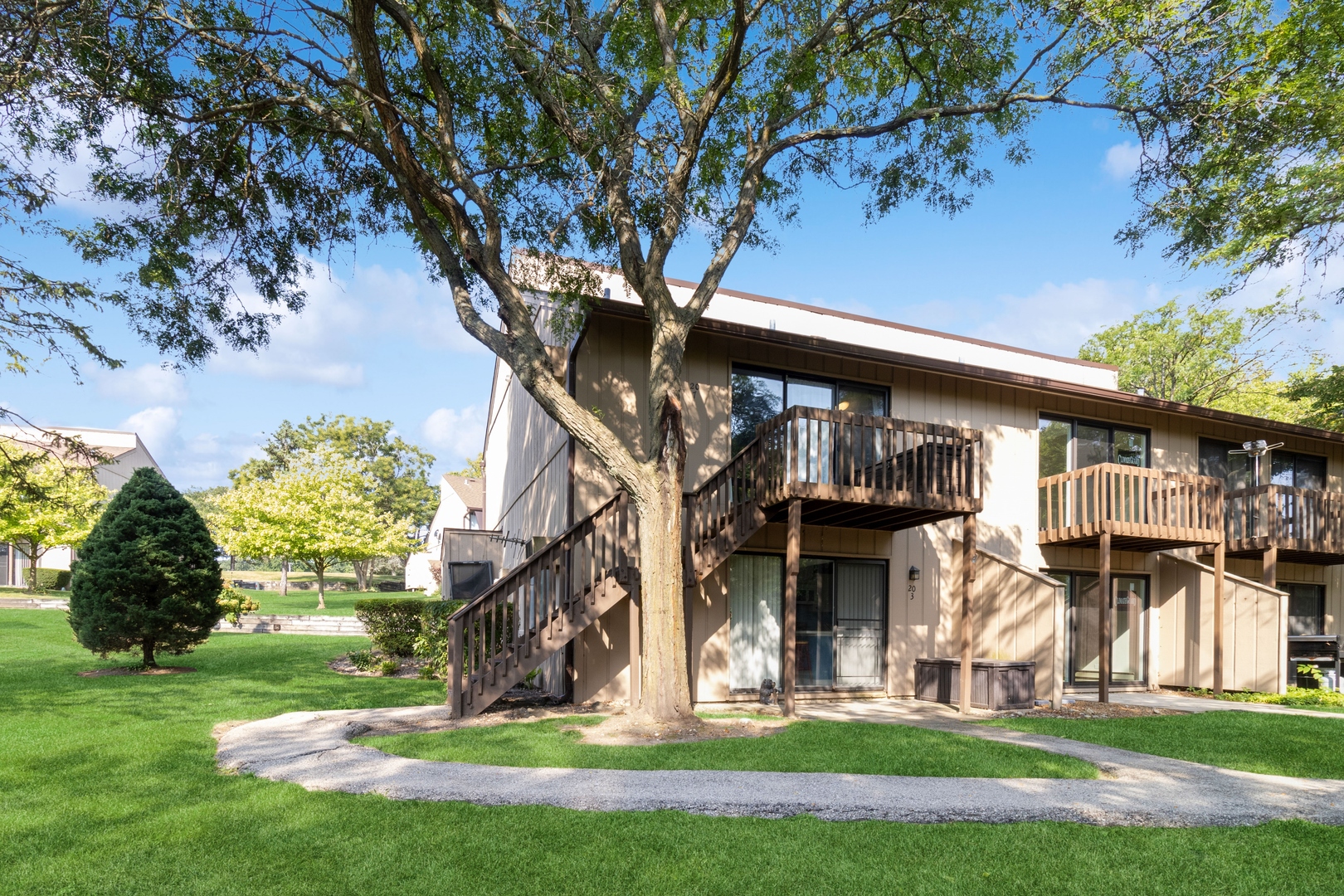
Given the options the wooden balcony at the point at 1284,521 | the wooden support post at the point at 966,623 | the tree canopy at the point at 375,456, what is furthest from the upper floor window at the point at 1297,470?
the tree canopy at the point at 375,456

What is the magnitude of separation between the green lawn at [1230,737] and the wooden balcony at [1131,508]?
3170 millimetres

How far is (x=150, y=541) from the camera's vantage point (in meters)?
12.1

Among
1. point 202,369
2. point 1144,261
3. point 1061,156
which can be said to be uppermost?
point 1061,156

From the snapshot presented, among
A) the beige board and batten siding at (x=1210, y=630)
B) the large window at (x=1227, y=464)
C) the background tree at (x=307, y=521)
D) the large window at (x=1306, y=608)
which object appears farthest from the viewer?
the background tree at (x=307, y=521)

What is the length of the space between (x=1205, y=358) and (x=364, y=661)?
107 ft

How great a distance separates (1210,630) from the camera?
13914 mm

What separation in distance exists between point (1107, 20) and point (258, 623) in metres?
25.6

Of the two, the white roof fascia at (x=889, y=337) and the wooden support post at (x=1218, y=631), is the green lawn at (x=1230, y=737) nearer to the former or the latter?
the wooden support post at (x=1218, y=631)

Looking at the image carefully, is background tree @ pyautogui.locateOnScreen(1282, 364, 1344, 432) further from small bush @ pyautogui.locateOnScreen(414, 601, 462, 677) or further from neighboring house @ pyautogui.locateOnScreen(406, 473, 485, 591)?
neighboring house @ pyautogui.locateOnScreen(406, 473, 485, 591)

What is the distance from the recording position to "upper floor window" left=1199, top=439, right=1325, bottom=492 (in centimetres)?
1568

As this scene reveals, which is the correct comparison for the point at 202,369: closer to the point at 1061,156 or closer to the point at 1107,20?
the point at 1107,20

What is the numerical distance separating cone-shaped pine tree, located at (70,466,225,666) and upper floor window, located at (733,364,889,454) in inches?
341

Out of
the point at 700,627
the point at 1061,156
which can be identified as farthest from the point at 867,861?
the point at 1061,156

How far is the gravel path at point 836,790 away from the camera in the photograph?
17.6 ft
